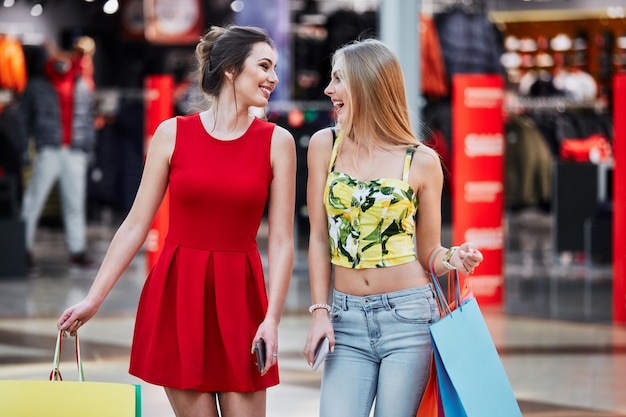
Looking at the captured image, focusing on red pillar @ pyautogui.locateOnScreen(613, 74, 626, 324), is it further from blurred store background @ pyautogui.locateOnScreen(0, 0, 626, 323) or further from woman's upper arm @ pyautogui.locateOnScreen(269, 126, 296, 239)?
woman's upper arm @ pyautogui.locateOnScreen(269, 126, 296, 239)

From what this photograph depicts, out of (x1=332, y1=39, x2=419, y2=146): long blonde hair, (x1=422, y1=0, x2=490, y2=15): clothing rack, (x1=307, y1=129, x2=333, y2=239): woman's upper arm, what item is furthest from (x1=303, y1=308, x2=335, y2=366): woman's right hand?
(x1=422, y1=0, x2=490, y2=15): clothing rack

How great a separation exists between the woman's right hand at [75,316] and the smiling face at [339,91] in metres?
0.80

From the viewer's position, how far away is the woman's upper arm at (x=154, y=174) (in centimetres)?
304

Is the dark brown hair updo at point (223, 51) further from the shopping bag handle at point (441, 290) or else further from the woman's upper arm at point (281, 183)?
the shopping bag handle at point (441, 290)

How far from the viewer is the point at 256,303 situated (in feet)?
10.00

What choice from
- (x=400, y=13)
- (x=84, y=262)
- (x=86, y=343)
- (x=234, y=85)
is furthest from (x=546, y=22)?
(x=234, y=85)

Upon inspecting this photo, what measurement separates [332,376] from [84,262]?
858cm

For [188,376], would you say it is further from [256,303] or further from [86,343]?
[86,343]

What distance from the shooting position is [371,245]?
2.99m

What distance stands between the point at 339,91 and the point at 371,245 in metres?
0.40

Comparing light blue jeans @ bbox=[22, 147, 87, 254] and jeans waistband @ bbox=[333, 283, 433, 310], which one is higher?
jeans waistband @ bbox=[333, 283, 433, 310]

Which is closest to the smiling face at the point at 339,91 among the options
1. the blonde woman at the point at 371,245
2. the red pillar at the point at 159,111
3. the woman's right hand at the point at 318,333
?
the blonde woman at the point at 371,245

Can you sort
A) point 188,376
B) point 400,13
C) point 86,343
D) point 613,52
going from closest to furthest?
point 188,376 → point 86,343 → point 400,13 → point 613,52

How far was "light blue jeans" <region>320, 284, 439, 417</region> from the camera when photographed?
2.96m
